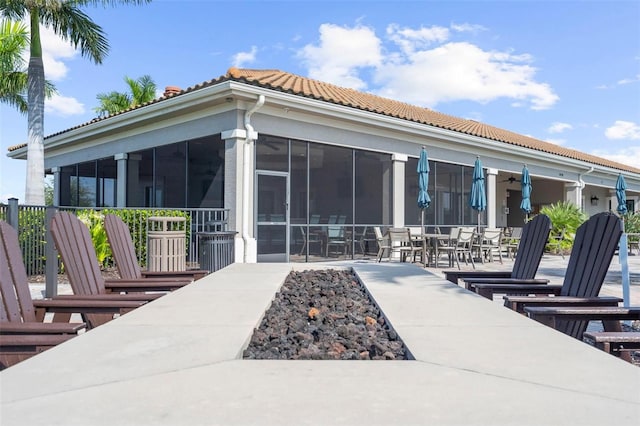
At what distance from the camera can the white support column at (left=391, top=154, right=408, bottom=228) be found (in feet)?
44.0

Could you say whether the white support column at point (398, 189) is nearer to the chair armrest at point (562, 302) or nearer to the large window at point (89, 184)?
A: the large window at point (89, 184)

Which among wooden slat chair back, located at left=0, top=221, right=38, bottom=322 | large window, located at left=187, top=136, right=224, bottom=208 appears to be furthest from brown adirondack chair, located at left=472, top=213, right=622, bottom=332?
large window, located at left=187, top=136, right=224, bottom=208

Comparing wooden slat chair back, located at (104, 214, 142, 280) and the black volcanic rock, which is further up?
wooden slat chair back, located at (104, 214, 142, 280)

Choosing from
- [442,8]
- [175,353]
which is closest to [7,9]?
[442,8]

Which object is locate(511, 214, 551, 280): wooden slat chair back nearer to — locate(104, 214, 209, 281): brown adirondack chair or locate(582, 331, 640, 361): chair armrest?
locate(582, 331, 640, 361): chair armrest

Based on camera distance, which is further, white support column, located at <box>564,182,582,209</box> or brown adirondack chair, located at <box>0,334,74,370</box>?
white support column, located at <box>564,182,582,209</box>

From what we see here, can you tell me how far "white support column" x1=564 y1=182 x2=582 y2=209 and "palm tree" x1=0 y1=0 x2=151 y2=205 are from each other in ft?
61.1

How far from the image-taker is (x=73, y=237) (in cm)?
411

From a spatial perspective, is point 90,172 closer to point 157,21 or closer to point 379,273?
point 157,21

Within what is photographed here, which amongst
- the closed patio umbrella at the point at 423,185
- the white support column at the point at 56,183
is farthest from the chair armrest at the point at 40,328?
the white support column at the point at 56,183

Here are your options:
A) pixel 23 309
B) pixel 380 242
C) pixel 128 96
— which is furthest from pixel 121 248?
pixel 128 96

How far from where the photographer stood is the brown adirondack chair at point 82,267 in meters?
3.82

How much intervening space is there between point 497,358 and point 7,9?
1646 cm

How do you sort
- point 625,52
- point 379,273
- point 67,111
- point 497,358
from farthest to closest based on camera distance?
point 67,111 < point 625,52 < point 379,273 < point 497,358
